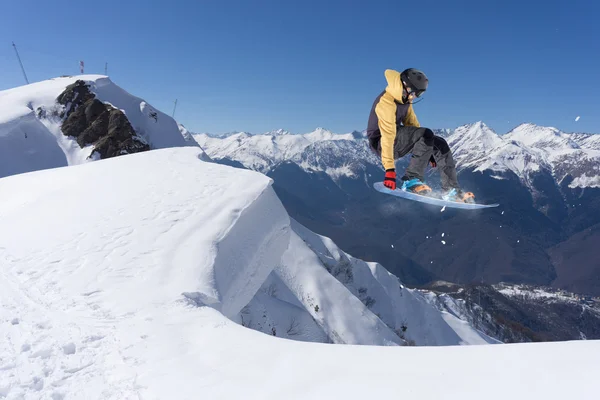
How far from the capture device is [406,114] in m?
9.98

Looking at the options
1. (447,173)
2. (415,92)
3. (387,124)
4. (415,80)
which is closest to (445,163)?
(447,173)

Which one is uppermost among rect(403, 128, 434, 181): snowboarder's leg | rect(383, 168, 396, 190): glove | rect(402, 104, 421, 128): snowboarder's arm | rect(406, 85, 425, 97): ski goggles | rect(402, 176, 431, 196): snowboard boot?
rect(406, 85, 425, 97): ski goggles

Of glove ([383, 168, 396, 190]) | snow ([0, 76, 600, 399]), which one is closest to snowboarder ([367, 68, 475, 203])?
glove ([383, 168, 396, 190])

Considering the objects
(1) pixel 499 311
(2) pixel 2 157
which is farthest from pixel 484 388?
(1) pixel 499 311

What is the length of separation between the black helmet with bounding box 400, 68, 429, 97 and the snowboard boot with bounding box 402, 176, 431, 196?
10.4ft

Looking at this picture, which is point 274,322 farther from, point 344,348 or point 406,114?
point 344,348

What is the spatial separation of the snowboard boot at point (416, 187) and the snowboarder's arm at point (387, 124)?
1676 mm

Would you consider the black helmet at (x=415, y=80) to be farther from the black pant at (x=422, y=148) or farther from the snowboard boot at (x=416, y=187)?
the snowboard boot at (x=416, y=187)

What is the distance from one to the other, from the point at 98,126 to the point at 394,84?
2176 inches

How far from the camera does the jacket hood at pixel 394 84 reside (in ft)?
28.5

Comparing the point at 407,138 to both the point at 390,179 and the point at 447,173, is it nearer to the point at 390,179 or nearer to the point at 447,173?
the point at 390,179

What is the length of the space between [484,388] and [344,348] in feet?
6.30

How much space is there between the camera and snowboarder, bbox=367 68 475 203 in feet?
28.5

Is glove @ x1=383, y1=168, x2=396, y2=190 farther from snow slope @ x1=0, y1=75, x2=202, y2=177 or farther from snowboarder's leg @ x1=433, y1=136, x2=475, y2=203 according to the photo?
snow slope @ x1=0, y1=75, x2=202, y2=177
